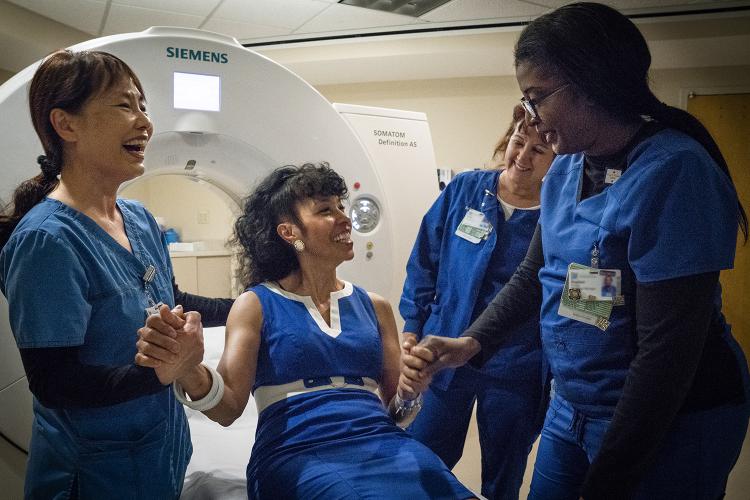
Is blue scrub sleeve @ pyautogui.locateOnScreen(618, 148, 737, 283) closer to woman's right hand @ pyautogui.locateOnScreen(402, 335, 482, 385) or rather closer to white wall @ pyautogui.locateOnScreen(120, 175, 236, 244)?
woman's right hand @ pyautogui.locateOnScreen(402, 335, 482, 385)

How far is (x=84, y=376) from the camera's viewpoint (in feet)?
3.14

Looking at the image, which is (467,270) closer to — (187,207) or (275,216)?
(275,216)

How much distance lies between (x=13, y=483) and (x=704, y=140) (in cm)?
175

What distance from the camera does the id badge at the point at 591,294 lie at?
0.92 meters

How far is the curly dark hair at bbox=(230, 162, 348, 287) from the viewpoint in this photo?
1.45 m

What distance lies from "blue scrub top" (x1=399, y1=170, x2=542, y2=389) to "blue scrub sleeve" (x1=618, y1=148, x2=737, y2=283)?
770 mm

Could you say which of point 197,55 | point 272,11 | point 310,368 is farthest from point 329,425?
point 272,11

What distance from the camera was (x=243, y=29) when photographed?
3682mm

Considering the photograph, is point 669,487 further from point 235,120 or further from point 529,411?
point 235,120

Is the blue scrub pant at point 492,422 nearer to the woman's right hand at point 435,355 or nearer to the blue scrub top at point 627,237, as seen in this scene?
the woman's right hand at point 435,355

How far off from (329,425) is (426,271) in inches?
28.1

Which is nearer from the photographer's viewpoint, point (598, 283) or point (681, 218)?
point (681, 218)

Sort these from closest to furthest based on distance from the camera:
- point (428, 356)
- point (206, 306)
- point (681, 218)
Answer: point (681, 218) → point (428, 356) → point (206, 306)

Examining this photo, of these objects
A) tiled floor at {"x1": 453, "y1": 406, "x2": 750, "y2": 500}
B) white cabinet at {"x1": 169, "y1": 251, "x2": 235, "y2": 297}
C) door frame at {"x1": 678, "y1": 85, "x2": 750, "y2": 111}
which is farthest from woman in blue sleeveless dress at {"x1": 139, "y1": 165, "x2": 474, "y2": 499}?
door frame at {"x1": 678, "y1": 85, "x2": 750, "y2": 111}
